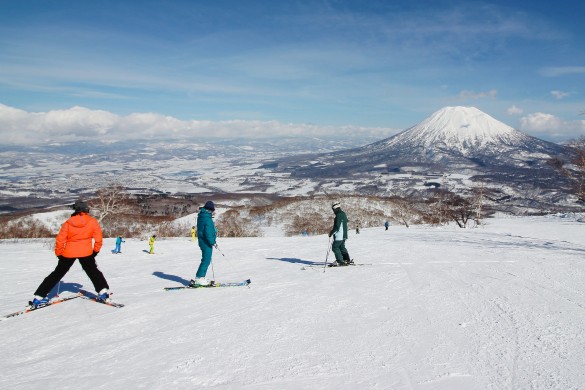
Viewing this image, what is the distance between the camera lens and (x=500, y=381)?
398 cm

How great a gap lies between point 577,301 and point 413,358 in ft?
13.6

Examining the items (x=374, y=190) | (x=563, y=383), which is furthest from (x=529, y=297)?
(x=374, y=190)

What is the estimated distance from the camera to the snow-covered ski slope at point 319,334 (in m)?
4.15

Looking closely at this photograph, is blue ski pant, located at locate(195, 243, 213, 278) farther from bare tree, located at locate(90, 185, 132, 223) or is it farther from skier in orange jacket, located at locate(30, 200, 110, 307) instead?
bare tree, located at locate(90, 185, 132, 223)

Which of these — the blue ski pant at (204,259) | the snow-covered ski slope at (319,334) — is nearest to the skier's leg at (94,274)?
Result: the snow-covered ski slope at (319,334)

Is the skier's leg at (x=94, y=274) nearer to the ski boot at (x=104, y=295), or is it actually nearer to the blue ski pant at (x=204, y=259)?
the ski boot at (x=104, y=295)

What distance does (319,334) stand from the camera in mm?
5391

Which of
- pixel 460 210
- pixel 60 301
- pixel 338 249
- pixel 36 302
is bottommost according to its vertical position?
pixel 460 210

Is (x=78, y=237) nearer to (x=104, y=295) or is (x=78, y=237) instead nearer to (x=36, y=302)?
(x=104, y=295)

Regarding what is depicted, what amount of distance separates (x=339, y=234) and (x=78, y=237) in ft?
20.7

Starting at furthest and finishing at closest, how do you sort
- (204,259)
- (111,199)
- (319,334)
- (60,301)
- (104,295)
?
(111,199) < (204,259) < (60,301) < (104,295) < (319,334)

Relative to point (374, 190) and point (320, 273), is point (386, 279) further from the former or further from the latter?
point (374, 190)

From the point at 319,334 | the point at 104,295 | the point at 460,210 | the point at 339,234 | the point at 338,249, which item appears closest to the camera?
the point at 319,334

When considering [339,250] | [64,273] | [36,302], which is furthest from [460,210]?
[36,302]
